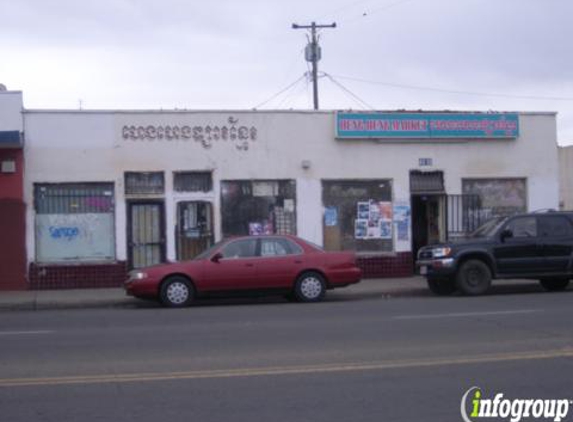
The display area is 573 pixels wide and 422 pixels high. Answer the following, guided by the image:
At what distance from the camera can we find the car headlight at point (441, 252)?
58.6 feet

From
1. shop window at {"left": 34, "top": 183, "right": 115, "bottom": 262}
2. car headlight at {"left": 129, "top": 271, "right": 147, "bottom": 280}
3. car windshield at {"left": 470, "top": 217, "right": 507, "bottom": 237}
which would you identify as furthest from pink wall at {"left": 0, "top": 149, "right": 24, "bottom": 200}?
car windshield at {"left": 470, "top": 217, "right": 507, "bottom": 237}

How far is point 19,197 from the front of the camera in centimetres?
1964

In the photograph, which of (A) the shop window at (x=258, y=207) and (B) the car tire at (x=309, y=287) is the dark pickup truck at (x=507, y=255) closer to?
(B) the car tire at (x=309, y=287)

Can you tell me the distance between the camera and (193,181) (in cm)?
2059

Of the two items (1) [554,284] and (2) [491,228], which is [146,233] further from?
(1) [554,284]

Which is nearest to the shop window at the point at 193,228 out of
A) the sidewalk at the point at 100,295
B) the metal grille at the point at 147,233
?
the metal grille at the point at 147,233

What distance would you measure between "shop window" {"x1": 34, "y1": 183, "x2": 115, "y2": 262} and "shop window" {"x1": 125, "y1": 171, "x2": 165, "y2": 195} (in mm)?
474

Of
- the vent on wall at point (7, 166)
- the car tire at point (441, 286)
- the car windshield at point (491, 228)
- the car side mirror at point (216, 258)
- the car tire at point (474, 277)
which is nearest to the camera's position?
the car side mirror at point (216, 258)

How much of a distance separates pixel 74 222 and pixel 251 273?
5.50 meters

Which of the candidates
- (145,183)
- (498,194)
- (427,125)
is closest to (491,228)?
(498,194)

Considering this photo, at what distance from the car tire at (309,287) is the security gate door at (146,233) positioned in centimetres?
467

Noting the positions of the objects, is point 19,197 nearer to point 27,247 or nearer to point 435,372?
point 27,247

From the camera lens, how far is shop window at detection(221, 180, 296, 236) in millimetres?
20688

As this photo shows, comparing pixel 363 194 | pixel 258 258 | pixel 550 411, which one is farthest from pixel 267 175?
pixel 550 411
